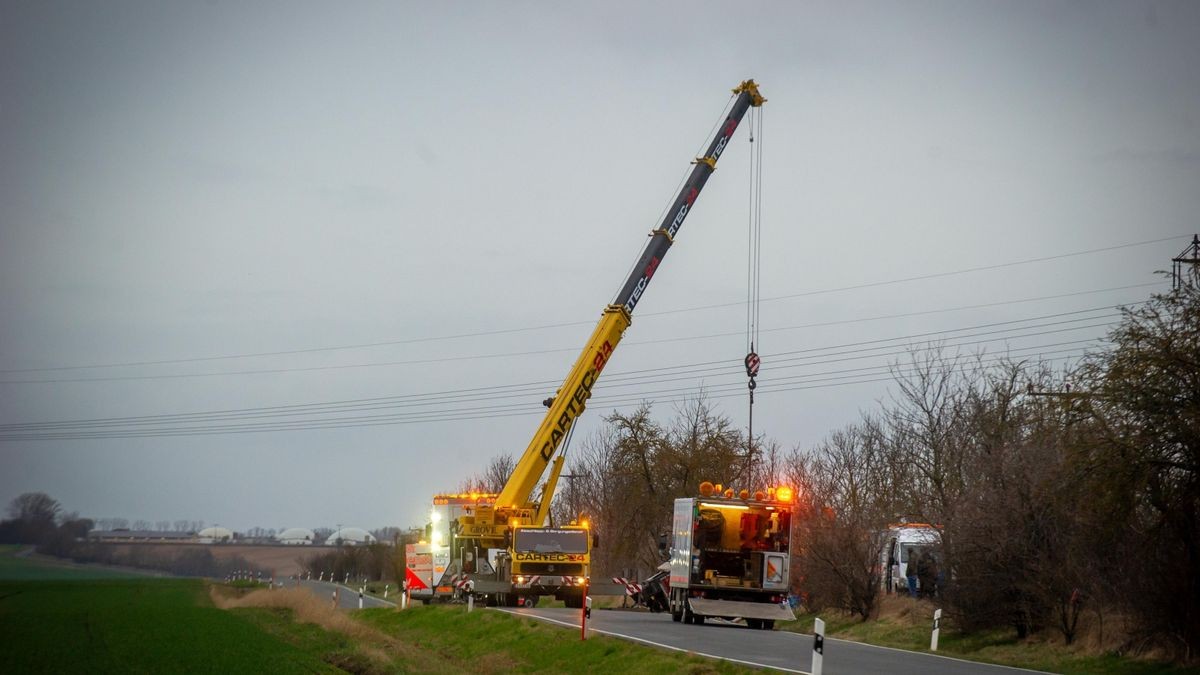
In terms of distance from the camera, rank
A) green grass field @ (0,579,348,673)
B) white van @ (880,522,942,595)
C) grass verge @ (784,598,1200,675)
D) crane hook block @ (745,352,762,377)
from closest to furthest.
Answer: grass verge @ (784,598,1200,675), green grass field @ (0,579,348,673), crane hook block @ (745,352,762,377), white van @ (880,522,942,595)

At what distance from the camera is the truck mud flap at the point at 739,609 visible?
32031 mm

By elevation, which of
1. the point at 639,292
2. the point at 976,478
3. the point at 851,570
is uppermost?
the point at 639,292

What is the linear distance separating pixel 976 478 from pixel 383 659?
14.2 metres

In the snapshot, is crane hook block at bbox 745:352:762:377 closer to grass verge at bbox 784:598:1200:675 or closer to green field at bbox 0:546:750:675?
grass verge at bbox 784:598:1200:675

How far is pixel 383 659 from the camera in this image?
26312mm

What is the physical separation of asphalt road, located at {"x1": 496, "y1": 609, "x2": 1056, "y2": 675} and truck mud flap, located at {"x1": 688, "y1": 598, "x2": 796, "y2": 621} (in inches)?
16.0

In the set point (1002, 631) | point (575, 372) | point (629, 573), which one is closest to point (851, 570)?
point (1002, 631)

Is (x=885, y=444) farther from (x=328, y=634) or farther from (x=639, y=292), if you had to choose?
(x=328, y=634)

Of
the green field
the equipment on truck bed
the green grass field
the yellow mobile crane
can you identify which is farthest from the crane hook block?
the green grass field

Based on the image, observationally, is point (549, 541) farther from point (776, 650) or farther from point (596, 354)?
point (776, 650)

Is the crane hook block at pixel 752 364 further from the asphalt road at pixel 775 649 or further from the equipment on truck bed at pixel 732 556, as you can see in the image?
the asphalt road at pixel 775 649

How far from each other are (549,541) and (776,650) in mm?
17655

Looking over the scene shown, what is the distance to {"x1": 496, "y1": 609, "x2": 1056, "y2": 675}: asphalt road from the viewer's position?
21.3 m

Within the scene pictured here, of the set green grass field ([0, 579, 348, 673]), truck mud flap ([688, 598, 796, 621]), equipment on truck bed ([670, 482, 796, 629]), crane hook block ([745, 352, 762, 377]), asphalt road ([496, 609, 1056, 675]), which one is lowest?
green grass field ([0, 579, 348, 673])
